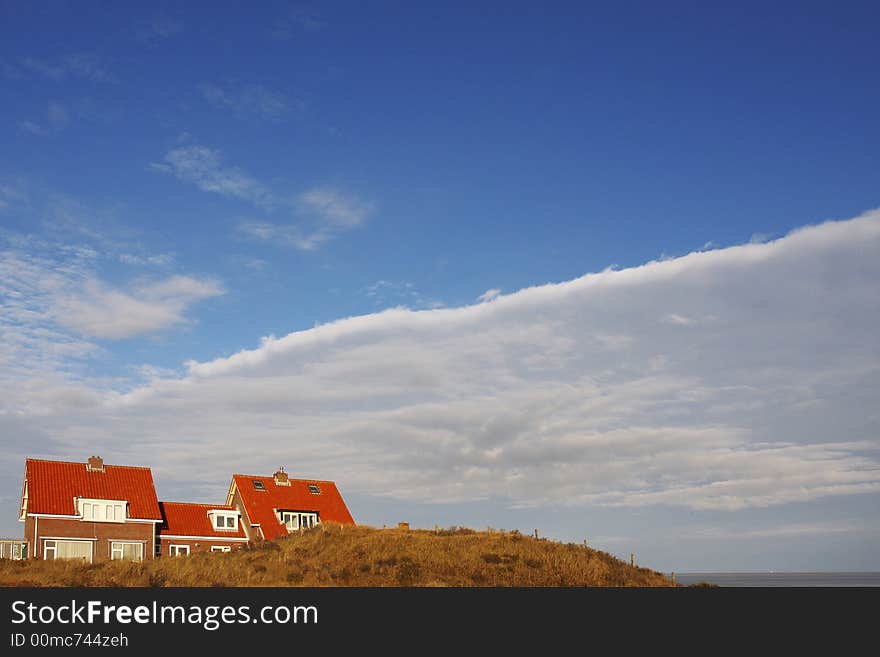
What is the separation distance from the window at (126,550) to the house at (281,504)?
1152cm

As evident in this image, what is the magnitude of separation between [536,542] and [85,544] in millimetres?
40983

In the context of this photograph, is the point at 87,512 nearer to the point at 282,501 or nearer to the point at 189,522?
the point at 189,522

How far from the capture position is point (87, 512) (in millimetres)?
76312

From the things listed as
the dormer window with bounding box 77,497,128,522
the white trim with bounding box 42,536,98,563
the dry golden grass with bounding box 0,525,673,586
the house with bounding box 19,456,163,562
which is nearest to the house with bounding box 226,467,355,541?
the house with bounding box 19,456,163,562

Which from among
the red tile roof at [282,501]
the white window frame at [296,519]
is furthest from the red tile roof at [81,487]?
the white window frame at [296,519]

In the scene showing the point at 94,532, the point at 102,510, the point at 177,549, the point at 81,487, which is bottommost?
the point at 177,549

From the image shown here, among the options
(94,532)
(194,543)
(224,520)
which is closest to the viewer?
→ (94,532)

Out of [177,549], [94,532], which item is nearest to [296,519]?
[177,549]

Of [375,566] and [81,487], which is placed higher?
[81,487]

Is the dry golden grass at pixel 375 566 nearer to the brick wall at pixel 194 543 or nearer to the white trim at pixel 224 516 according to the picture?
Answer: the brick wall at pixel 194 543
